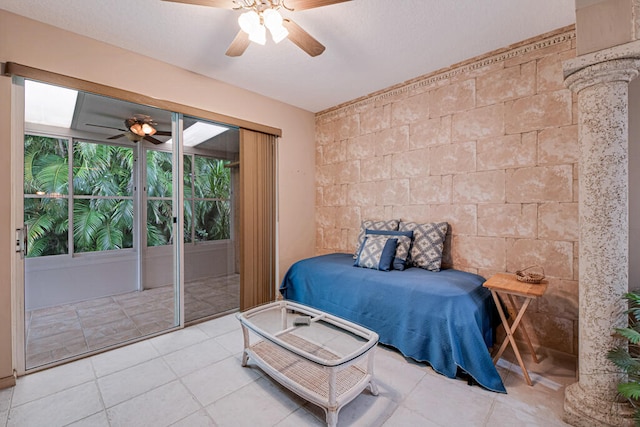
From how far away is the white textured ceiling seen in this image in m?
1.94

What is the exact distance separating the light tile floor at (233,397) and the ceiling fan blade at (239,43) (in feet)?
8.11

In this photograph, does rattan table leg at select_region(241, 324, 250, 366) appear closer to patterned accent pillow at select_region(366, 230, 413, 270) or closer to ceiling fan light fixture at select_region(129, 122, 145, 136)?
patterned accent pillow at select_region(366, 230, 413, 270)

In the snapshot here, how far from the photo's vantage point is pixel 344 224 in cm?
382

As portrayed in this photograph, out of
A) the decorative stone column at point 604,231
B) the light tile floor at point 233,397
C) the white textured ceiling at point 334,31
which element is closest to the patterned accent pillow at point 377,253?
the light tile floor at point 233,397

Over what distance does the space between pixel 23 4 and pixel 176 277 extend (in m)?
2.43

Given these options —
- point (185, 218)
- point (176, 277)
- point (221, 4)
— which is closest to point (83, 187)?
point (185, 218)

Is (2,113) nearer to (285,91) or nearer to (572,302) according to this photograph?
(285,91)

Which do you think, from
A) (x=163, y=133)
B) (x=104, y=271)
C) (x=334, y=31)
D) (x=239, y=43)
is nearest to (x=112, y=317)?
(x=104, y=271)

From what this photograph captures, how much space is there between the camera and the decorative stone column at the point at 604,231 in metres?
1.47

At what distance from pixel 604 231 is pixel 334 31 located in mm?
2287

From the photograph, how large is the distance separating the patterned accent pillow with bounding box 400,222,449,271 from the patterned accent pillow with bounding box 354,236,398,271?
23 cm

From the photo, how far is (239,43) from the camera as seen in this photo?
199 centimetres

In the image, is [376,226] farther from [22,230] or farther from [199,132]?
[22,230]

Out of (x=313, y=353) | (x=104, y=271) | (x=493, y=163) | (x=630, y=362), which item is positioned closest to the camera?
(x=630, y=362)
